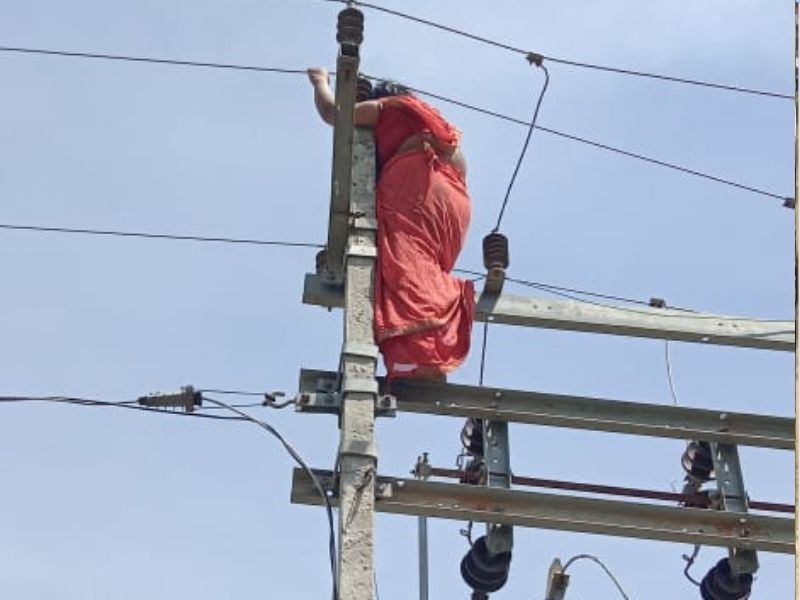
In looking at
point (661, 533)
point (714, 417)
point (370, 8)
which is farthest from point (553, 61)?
point (661, 533)

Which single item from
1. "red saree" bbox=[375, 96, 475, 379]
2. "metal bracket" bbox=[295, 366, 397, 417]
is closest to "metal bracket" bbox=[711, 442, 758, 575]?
"red saree" bbox=[375, 96, 475, 379]

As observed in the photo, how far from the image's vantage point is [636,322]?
9.37 meters

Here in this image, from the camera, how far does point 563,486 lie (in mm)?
8852

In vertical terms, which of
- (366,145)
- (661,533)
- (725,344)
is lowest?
(661,533)

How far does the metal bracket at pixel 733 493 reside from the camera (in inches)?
356

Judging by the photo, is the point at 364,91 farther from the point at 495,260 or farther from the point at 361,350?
the point at 361,350

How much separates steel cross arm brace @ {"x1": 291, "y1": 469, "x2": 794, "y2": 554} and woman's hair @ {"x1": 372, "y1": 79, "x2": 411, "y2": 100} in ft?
7.01

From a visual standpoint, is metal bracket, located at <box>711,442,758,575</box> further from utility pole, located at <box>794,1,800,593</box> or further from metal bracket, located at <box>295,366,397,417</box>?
utility pole, located at <box>794,1,800,593</box>

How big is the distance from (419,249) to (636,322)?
4.15 feet

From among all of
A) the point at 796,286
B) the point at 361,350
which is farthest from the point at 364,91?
the point at 796,286

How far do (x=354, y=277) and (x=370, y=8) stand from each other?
1395 millimetres

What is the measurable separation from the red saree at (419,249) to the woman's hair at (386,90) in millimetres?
147

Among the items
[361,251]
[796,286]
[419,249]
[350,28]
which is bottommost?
[796,286]

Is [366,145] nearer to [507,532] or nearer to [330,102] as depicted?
[330,102]
